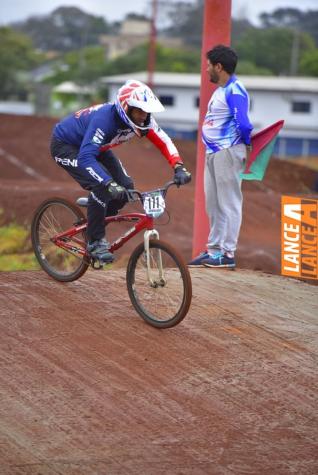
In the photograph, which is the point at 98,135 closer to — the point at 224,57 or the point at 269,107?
the point at 224,57

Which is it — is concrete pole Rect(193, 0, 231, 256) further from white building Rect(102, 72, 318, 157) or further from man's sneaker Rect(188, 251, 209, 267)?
white building Rect(102, 72, 318, 157)

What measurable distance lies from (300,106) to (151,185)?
34306 millimetres

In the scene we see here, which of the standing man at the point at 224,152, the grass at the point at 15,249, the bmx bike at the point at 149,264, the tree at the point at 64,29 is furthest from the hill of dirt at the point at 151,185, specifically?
the tree at the point at 64,29

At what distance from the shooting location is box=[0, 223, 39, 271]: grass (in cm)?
1366

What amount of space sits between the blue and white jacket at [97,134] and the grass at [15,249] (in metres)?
5.88

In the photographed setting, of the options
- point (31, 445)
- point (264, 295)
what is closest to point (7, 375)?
point (31, 445)

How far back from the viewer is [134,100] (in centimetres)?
695

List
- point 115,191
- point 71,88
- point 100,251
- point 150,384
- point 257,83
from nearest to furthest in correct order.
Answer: point 150,384 < point 115,191 < point 100,251 < point 257,83 < point 71,88

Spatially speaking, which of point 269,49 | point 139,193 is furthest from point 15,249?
point 269,49

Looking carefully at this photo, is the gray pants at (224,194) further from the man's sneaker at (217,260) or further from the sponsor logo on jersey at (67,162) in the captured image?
the sponsor logo on jersey at (67,162)

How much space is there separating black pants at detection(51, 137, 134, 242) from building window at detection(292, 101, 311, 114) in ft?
181

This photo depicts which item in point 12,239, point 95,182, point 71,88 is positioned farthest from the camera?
point 71,88

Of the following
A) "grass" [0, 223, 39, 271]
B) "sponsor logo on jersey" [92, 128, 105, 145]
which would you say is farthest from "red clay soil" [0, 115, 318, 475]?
"grass" [0, 223, 39, 271]

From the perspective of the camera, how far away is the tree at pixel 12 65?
83.3 metres
